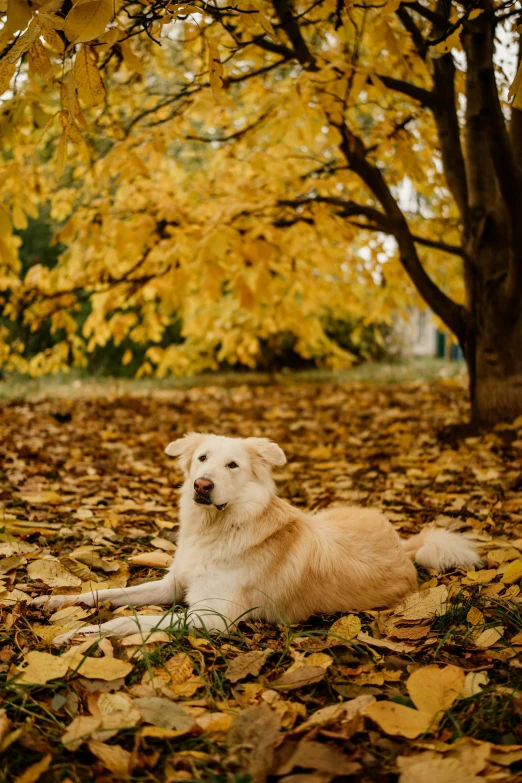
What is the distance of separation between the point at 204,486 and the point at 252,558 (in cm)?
43

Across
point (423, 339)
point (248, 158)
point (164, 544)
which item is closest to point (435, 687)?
point (164, 544)

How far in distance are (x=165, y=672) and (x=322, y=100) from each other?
4152mm

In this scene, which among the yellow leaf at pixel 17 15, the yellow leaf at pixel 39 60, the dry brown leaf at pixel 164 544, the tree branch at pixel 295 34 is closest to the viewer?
the yellow leaf at pixel 17 15

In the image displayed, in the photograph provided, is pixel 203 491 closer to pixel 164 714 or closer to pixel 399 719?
pixel 164 714

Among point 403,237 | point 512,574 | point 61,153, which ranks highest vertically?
point 403,237

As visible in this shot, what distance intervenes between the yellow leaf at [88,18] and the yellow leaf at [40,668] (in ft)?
7.09

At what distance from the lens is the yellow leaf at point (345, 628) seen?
8.48ft

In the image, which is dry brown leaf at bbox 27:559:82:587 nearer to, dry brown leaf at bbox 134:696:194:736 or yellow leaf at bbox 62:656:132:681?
yellow leaf at bbox 62:656:132:681

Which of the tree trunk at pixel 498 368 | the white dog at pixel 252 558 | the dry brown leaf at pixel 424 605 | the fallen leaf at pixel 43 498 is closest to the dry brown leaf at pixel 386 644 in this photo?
the dry brown leaf at pixel 424 605

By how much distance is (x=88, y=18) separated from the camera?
2.14 meters

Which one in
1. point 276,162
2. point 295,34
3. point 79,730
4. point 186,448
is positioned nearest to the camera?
point 79,730

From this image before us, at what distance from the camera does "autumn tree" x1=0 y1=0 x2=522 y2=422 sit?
355 cm

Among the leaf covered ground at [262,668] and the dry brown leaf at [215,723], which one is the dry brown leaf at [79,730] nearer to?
the leaf covered ground at [262,668]

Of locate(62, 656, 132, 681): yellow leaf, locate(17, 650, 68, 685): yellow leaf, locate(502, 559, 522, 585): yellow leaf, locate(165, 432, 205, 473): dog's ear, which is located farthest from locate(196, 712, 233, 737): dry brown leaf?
locate(502, 559, 522, 585): yellow leaf
